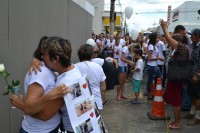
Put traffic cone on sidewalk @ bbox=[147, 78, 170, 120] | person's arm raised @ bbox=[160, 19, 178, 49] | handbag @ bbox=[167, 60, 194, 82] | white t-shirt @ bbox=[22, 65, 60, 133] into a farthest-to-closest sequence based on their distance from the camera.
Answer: traffic cone on sidewalk @ bbox=[147, 78, 170, 120] < handbag @ bbox=[167, 60, 194, 82] < person's arm raised @ bbox=[160, 19, 178, 49] < white t-shirt @ bbox=[22, 65, 60, 133]

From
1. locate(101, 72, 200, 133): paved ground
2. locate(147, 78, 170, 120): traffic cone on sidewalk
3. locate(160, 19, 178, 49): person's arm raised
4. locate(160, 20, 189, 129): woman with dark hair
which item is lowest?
locate(101, 72, 200, 133): paved ground

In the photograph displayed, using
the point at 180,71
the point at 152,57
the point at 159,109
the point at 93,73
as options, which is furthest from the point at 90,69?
the point at 152,57

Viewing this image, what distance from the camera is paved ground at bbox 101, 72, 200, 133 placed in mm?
5574

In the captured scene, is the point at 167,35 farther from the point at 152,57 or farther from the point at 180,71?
the point at 152,57

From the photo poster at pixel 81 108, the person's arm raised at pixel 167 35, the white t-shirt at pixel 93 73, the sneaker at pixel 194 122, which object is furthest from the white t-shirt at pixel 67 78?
the sneaker at pixel 194 122

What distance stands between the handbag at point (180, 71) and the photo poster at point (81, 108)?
11.0 feet

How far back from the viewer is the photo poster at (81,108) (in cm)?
212

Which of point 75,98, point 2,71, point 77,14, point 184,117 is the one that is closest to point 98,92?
point 75,98

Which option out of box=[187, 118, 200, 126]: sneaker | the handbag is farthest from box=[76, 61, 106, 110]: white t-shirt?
box=[187, 118, 200, 126]: sneaker

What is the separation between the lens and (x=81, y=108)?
2.19 m

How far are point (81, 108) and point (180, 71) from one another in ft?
11.8

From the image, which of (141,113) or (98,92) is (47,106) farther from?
(141,113)

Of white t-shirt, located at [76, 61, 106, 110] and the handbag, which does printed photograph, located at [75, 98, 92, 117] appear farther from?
the handbag

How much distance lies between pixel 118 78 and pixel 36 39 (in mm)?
3719
